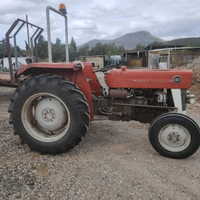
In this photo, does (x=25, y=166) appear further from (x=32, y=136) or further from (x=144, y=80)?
(x=144, y=80)

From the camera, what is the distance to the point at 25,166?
90.7 inches

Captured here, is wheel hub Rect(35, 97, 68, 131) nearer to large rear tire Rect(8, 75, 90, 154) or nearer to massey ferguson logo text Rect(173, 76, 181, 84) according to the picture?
large rear tire Rect(8, 75, 90, 154)

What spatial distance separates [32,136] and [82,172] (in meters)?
0.93

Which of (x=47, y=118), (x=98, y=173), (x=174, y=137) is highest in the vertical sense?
(x=47, y=118)

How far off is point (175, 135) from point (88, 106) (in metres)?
1.27

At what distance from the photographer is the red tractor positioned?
8.04ft

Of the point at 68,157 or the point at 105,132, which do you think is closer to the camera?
the point at 68,157

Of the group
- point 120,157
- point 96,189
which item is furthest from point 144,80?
point 96,189

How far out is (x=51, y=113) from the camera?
268cm

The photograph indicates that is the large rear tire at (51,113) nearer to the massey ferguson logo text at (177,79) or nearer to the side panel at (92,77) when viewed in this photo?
the side panel at (92,77)

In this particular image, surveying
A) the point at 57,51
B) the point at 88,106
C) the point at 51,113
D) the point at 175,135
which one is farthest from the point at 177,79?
the point at 57,51

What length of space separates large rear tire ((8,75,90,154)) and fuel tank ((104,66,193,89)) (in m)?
0.71

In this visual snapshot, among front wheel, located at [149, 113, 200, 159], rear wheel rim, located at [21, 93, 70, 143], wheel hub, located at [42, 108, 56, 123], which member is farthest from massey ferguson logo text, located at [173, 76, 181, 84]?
wheel hub, located at [42, 108, 56, 123]

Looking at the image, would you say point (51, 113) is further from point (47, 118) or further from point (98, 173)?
point (98, 173)
